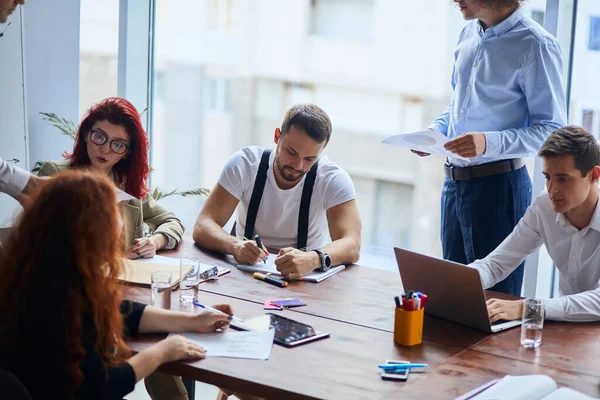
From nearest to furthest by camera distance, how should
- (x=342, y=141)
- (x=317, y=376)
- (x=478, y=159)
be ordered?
(x=317, y=376)
(x=478, y=159)
(x=342, y=141)

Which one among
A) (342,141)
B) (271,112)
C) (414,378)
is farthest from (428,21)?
(414,378)

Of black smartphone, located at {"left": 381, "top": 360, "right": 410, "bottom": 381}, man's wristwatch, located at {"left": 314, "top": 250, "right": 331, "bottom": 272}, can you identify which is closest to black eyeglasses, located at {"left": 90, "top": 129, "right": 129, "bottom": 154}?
man's wristwatch, located at {"left": 314, "top": 250, "right": 331, "bottom": 272}


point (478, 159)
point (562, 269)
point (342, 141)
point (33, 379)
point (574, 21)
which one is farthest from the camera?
point (342, 141)

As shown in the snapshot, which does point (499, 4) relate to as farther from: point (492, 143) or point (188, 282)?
point (188, 282)

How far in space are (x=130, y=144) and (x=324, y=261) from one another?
0.86 m

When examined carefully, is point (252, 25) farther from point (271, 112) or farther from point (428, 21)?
point (428, 21)

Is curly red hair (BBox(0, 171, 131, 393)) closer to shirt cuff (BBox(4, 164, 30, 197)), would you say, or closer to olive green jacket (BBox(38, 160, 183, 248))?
shirt cuff (BBox(4, 164, 30, 197))

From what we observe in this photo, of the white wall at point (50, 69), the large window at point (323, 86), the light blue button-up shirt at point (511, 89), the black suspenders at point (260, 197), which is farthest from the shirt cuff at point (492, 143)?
the white wall at point (50, 69)

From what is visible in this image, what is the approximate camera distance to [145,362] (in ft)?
5.82

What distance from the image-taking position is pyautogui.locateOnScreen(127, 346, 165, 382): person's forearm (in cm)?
175

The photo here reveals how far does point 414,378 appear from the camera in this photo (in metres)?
1.78

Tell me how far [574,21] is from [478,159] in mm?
902

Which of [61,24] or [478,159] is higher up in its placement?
[61,24]

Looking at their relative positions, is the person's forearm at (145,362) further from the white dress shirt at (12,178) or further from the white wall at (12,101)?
the white wall at (12,101)
